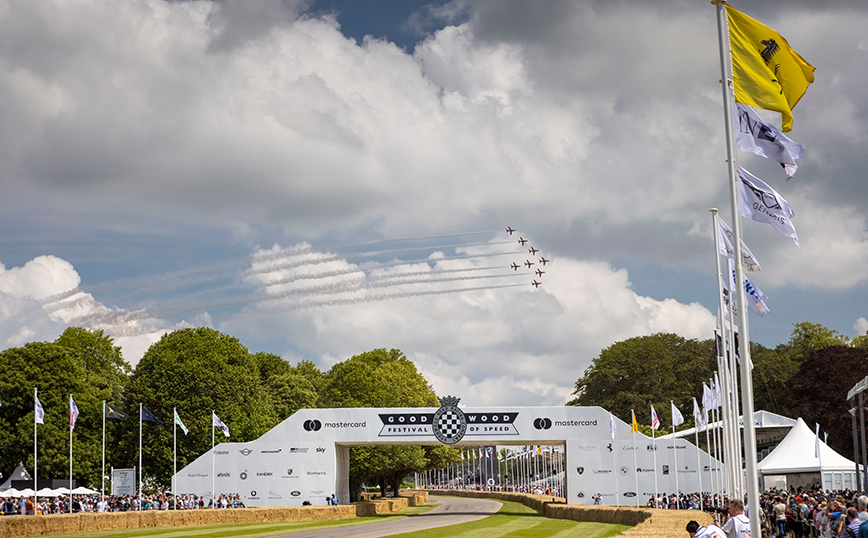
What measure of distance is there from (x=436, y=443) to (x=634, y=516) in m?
17.9

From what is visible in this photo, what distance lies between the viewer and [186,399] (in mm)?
63688

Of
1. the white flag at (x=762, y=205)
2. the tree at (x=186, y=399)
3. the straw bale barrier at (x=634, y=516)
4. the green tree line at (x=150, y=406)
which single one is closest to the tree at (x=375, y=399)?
the green tree line at (x=150, y=406)

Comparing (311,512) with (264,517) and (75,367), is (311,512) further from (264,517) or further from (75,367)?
(75,367)

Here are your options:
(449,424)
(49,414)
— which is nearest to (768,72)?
(449,424)

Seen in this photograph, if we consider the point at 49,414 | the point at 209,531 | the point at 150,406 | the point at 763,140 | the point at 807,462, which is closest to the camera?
the point at 763,140

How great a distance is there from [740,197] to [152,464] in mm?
56213

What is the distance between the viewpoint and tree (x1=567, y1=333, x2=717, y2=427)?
9425 centimetres

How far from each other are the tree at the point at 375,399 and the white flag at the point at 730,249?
154 ft

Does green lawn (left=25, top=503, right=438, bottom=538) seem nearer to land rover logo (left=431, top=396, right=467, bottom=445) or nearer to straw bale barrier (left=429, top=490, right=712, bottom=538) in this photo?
land rover logo (left=431, top=396, right=467, bottom=445)

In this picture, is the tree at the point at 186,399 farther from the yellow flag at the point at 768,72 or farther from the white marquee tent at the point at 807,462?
the yellow flag at the point at 768,72

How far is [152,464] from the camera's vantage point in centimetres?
6288

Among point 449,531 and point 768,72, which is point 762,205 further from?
point 449,531

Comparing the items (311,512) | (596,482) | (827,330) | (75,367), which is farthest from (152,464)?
(827,330)

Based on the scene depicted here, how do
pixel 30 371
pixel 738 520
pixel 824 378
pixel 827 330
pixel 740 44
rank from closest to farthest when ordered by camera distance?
pixel 738 520
pixel 740 44
pixel 30 371
pixel 824 378
pixel 827 330
